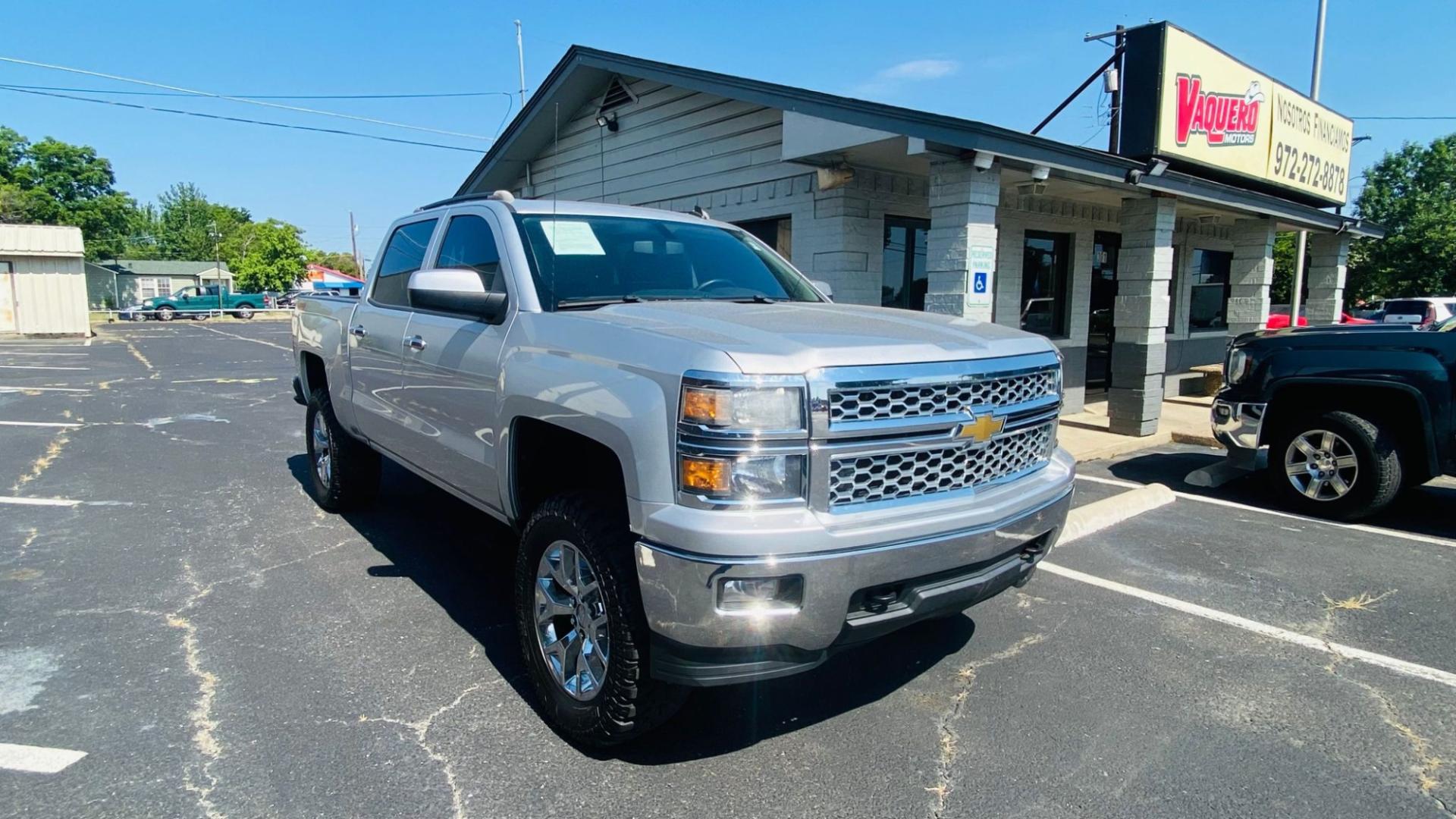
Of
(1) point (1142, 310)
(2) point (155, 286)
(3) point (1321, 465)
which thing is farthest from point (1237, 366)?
(2) point (155, 286)

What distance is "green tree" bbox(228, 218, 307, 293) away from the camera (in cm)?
6384

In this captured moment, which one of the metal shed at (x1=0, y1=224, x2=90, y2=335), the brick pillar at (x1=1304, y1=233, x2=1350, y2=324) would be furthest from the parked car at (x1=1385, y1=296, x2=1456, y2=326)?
the metal shed at (x1=0, y1=224, x2=90, y2=335)

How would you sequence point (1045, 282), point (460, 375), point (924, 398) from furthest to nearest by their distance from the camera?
point (1045, 282) < point (460, 375) < point (924, 398)

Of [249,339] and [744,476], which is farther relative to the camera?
[249,339]

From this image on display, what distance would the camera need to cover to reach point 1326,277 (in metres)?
14.1

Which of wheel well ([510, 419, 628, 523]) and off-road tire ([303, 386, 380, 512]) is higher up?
wheel well ([510, 419, 628, 523])

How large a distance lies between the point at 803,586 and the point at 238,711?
2.25 meters

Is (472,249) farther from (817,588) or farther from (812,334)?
(817,588)

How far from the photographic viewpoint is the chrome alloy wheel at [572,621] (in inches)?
110

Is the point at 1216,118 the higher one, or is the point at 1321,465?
the point at 1216,118

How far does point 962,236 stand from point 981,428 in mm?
4900

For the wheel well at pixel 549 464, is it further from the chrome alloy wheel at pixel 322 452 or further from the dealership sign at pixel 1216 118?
the dealership sign at pixel 1216 118

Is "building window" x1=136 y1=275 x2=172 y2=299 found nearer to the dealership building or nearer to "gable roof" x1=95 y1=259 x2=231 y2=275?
"gable roof" x1=95 y1=259 x2=231 y2=275

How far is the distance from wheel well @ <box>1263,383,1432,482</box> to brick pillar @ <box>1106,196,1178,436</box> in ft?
10.1
